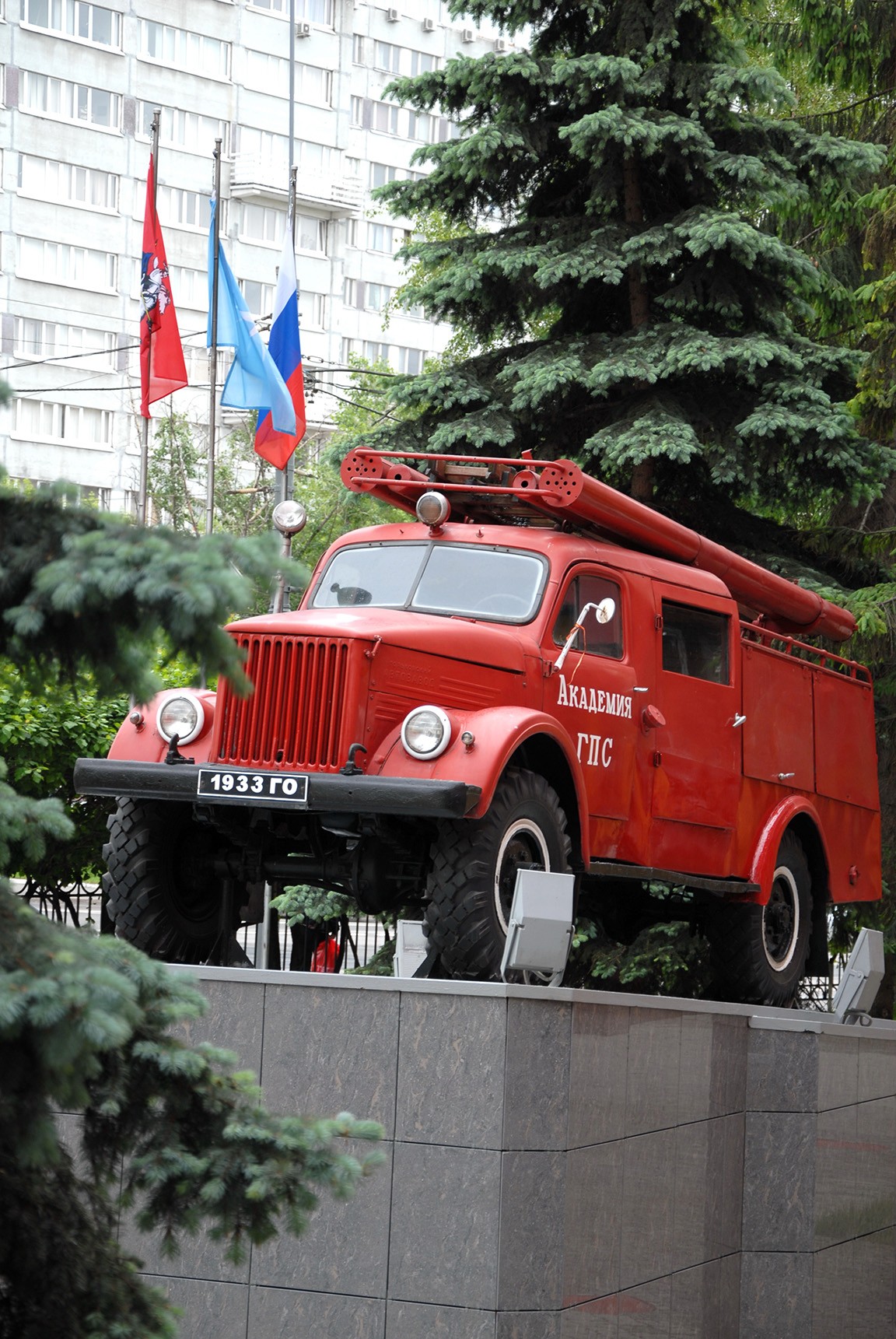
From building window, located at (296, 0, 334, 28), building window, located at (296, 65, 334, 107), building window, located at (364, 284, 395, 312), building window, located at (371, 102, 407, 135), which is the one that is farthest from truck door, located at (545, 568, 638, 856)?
building window, located at (371, 102, 407, 135)

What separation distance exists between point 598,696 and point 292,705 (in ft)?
6.42

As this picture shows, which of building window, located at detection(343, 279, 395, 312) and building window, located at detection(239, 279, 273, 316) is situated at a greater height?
building window, located at detection(343, 279, 395, 312)

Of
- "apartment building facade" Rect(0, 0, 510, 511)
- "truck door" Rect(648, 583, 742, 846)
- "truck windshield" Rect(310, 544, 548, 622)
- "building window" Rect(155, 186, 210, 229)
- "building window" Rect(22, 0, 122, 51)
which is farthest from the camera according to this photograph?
"building window" Rect(155, 186, 210, 229)

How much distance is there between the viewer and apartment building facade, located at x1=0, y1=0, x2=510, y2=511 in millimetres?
46688

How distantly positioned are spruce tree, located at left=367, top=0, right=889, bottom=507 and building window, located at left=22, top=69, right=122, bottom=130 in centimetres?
3419

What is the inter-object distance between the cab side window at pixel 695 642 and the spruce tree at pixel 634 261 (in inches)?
131

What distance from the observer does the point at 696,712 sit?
33.9ft

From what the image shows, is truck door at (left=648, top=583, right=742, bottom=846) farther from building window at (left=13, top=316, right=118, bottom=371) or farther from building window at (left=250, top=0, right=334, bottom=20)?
Answer: building window at (left=250, top=0, right=334, bottom=20)

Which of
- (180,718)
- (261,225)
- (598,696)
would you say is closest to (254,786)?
(180,718)

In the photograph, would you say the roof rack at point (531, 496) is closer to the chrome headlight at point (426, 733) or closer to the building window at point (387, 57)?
the chrome headlight at point (426, 733)

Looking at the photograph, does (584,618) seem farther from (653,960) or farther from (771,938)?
(653,960)

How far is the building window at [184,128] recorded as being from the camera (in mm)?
49062

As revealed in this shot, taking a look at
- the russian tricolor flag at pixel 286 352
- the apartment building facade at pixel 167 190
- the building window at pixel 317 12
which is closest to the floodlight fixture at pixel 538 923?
the russian tricolor flag at pixel 286 352

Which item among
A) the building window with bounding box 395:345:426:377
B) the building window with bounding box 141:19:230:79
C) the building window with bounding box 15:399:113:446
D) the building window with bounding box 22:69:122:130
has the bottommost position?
the building window with bounding box 15:399:113:446
